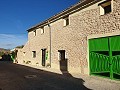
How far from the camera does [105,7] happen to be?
43.3ft

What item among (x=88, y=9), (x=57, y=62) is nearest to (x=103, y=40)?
(x=88, y=9)

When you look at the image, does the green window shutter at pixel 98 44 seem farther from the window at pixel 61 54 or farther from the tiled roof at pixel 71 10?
the window at pixel 61 54

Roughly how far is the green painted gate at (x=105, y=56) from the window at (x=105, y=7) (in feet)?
6.25

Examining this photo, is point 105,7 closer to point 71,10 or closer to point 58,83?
point 71,10

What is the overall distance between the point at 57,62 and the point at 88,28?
635 cm

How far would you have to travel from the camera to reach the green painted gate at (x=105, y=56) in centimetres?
1162

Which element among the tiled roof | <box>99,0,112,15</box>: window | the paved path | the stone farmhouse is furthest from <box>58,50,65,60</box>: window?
<box>99,0,112,15</box>: window

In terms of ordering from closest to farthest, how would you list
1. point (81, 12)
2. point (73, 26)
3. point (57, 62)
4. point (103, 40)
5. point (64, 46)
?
point (103, 40)
point (81, 12)
point (73, 26)
point (64, 46)
point (57, 62)

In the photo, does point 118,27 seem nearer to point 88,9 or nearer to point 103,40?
point 103,40

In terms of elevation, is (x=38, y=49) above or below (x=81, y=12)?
below

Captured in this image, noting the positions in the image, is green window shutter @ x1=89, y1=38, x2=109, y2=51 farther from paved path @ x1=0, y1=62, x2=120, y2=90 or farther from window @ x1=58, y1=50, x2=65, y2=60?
window @ x1=58, y1=50, x2=65, y2=60

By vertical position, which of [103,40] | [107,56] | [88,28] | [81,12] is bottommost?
[107,56]

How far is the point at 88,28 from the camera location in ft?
46.5

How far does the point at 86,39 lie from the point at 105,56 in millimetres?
2396
